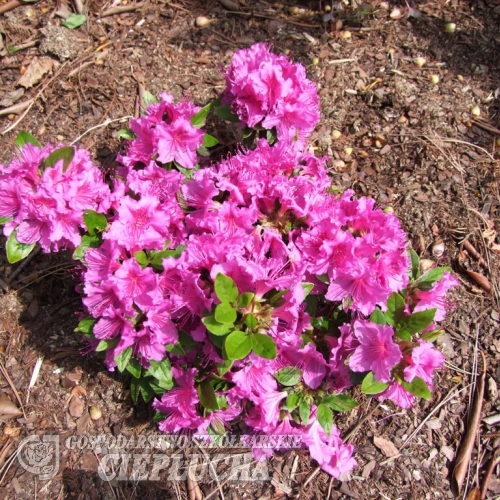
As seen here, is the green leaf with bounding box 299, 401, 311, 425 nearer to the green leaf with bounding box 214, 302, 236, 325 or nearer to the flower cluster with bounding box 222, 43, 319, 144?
the green leaf with bounding box 214, 302, 236, 325

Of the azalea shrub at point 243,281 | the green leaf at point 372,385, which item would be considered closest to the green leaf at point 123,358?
the azalea shrub at point 243,281

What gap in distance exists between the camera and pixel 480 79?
3.28m

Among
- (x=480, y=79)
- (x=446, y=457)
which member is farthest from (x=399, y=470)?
(x=480, y=79)

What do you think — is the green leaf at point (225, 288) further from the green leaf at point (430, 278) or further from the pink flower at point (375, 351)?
the green leaf at point (430, 278)

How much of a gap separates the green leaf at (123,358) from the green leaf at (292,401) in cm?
67

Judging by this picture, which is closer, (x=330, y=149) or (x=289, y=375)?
(x=289, y=375)

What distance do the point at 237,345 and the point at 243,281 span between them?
237mm

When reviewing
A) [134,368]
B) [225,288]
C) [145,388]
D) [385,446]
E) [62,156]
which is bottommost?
[385,446]

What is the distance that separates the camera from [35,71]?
3096mm

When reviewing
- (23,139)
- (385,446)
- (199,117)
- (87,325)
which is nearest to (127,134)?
(199,117)

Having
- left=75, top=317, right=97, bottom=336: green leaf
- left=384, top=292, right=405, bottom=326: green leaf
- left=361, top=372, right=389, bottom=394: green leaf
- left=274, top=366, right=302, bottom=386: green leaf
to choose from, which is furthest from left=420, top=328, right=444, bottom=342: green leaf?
left=75, top=317, right=97, bottom=336: green leaf

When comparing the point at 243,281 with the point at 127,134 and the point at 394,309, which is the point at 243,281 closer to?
the point at 394,309

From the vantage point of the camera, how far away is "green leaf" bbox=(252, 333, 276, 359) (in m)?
1.67

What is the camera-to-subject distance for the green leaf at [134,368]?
2.00 meters
